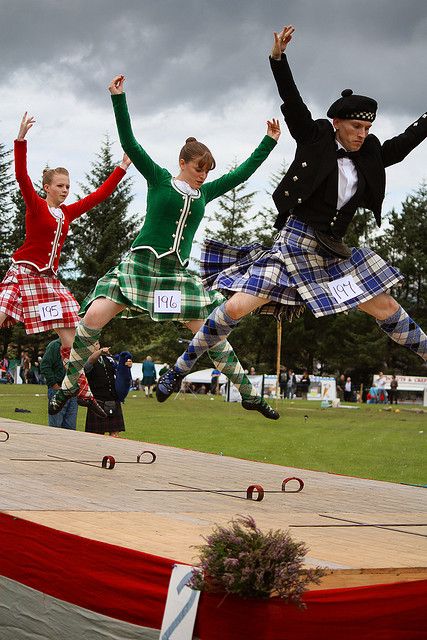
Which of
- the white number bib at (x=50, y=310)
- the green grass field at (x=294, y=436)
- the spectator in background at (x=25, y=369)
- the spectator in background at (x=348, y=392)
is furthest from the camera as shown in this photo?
the spectator in background at (x=348, y=392)

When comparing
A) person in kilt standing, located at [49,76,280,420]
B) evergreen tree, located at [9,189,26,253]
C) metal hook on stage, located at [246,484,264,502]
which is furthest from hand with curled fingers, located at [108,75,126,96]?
evergreen tree, located at [9,189,26,253]

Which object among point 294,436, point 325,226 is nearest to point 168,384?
point 325,226

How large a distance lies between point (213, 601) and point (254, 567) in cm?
25

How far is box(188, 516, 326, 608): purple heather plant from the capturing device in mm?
3373

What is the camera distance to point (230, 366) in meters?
7.65

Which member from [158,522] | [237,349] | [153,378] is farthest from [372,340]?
[158,522]

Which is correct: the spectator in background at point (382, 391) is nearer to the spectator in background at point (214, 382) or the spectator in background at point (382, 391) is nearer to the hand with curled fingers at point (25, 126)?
the spectator in background at point (214, 382)

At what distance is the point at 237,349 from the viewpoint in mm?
62000

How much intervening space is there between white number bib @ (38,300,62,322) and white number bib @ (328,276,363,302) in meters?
3.17

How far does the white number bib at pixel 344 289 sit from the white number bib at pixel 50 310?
3.17 meters

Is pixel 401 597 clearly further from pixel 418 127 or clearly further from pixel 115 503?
pixel 418 127

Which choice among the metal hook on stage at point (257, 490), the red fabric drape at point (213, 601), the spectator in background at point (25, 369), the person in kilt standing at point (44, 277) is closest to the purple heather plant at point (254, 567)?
the red fabric drape at point (213, 601)

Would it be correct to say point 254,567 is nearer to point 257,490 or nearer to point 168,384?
point 257,490

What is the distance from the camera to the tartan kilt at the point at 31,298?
339 inches
